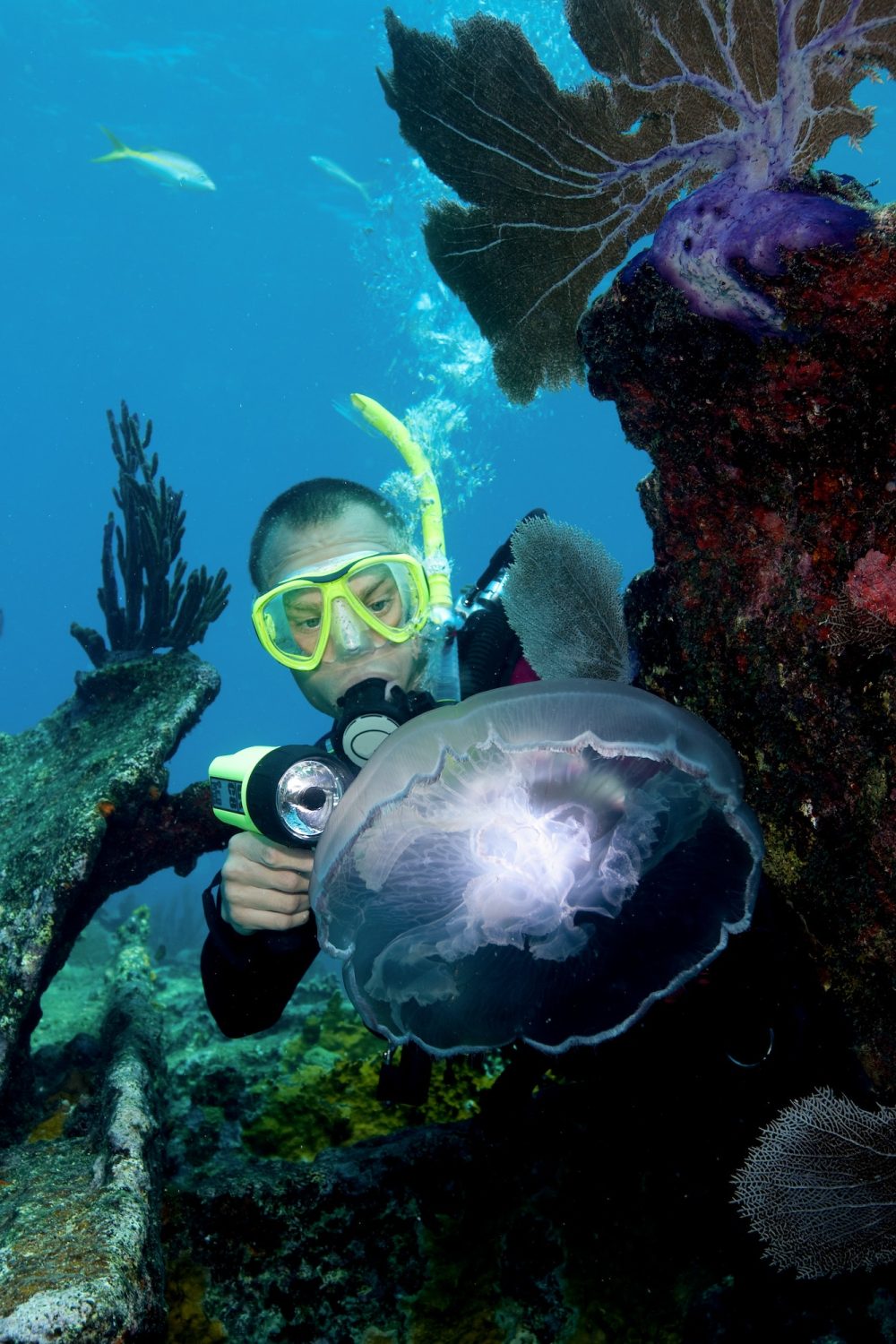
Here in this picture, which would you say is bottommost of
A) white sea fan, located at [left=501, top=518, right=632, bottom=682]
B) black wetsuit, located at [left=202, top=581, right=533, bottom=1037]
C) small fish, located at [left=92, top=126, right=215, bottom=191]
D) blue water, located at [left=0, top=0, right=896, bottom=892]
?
black wetsuit, located at [left=202, top=581, right=533, bottom=1037]

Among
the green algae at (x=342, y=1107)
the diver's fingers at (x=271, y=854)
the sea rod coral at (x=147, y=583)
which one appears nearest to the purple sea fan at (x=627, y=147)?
the diver's fingers at (x=271, y=854)

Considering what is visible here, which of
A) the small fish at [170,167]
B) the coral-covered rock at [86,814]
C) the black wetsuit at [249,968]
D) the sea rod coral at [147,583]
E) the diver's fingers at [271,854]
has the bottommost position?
the black wetsuit at [249,968]

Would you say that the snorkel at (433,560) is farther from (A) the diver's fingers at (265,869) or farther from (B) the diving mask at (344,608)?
(A) the diver's fingers at (265,869)

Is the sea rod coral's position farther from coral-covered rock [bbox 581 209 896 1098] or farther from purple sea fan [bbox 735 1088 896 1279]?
purple sea fan [bbox 735 1088 896 1279]

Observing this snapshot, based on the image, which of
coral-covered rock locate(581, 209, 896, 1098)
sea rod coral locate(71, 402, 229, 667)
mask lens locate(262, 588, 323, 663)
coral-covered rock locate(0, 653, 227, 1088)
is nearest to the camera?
coral-covered rock locate(581, 209, 896, 1098)

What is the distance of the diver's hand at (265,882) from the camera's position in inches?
99.5

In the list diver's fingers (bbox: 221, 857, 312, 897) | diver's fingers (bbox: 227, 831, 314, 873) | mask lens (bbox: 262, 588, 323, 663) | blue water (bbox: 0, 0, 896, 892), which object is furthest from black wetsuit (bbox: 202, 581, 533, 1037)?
blue water (bbox: 0, 0, 896, 892)

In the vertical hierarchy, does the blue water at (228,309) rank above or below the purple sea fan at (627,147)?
above

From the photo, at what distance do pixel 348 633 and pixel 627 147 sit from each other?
8.00 feet

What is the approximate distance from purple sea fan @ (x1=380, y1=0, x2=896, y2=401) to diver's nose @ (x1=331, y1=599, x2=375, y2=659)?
148 centimetres

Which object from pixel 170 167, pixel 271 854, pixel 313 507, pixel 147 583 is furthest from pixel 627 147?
pixel 170 167

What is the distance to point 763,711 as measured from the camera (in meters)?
1.94

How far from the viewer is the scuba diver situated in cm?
323

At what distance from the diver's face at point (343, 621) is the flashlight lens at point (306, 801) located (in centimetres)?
143
